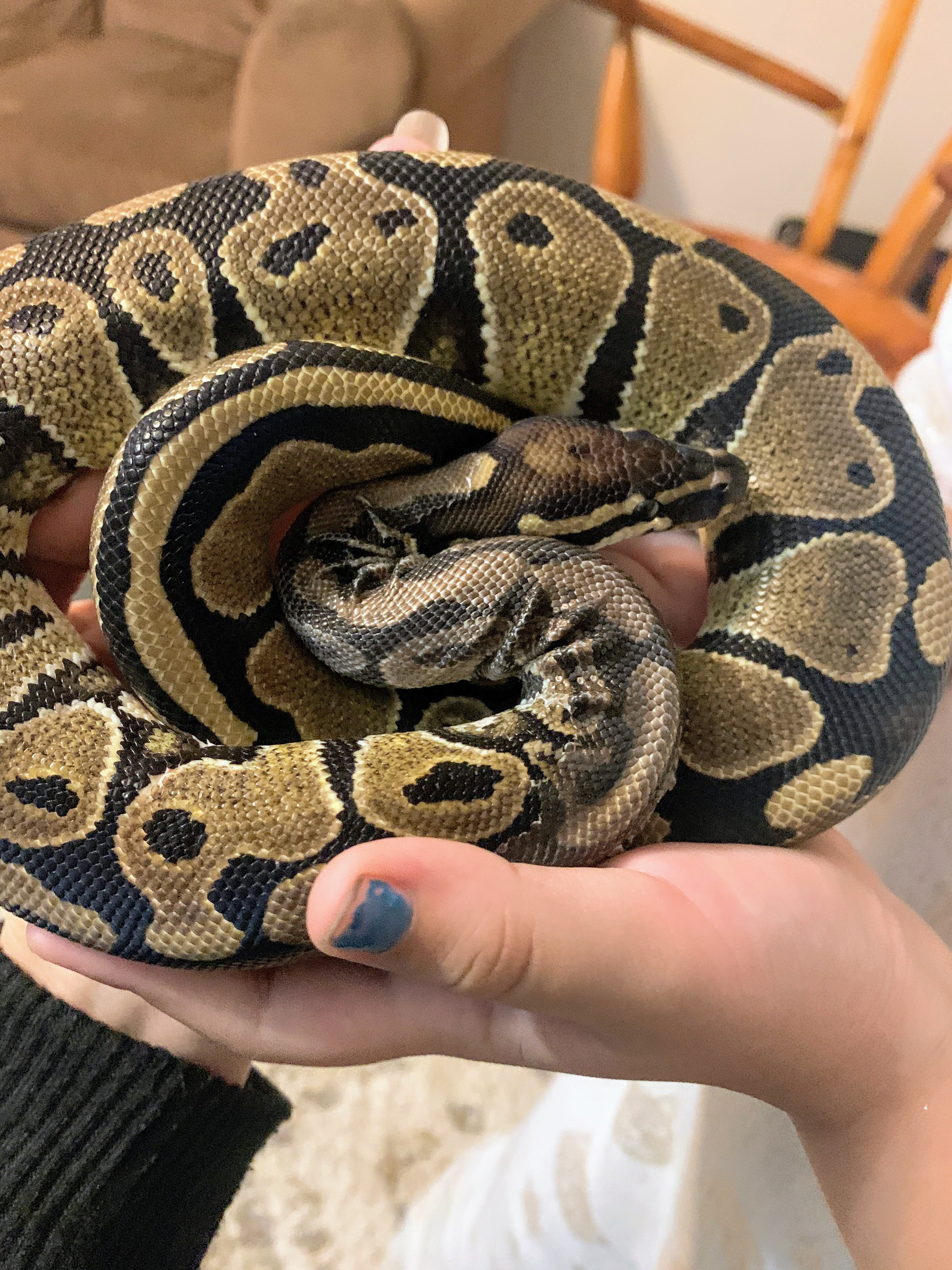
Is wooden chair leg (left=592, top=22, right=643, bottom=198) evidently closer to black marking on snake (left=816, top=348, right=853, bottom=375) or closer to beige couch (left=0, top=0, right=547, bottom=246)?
beige couch (left=0, top=0, right=547, bottom=246)

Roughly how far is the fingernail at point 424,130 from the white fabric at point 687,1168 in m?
1.50

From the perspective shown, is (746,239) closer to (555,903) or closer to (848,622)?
(848,622)

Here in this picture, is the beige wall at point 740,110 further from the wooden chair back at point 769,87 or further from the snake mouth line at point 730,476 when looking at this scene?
the snake mouth line at point 730,476

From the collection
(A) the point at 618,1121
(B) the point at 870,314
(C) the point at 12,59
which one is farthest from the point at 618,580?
(C) the point at 12,59

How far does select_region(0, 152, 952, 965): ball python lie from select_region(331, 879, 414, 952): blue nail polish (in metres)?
0.40

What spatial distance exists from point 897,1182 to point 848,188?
12.0 feet

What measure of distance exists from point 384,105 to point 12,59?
1621 millimetres

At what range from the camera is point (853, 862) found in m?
Answer: 1.81

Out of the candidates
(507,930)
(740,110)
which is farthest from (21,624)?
(740,110)

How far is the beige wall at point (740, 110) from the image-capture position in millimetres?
4398

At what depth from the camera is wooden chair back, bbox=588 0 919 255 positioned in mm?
3537

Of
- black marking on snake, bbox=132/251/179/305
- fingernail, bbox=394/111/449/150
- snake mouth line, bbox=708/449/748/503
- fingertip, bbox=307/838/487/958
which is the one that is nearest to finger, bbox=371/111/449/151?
fingernail, bbox=394/111/449/150

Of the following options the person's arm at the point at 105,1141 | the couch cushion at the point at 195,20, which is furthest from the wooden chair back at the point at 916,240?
the person's arm at the point at 105,1141

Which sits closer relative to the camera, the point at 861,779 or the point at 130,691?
the point at 861,779
